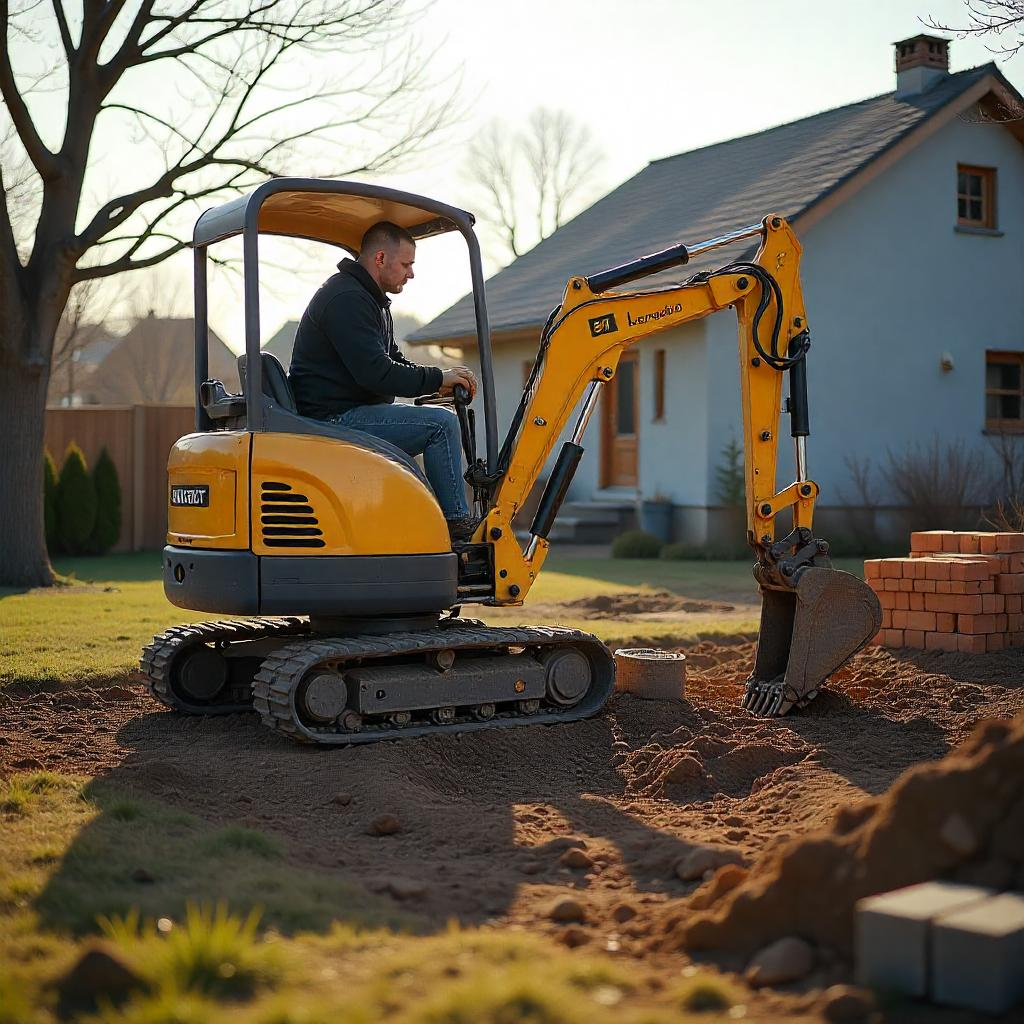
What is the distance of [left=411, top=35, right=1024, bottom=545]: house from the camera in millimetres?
18953

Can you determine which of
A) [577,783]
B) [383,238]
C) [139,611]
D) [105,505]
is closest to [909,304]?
[105,505]

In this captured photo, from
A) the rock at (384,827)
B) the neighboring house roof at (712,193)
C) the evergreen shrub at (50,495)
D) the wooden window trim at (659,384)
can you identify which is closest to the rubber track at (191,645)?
the rock at (384,827)

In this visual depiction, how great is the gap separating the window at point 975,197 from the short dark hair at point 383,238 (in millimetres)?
15794

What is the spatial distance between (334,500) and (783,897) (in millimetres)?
3308

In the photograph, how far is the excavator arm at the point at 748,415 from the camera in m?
7.01

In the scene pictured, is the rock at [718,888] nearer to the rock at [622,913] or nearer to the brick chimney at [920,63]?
the rock at [622,913]

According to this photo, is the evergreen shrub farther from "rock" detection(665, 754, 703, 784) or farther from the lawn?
"rock" detection(665, 754, 703, 784)

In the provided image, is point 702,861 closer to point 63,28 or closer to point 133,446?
point 63,28

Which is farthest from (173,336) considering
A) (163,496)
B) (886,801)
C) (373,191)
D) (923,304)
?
(886,801)

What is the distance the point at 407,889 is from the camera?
4.03 meters

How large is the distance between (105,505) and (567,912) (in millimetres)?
16172

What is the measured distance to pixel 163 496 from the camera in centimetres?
1995

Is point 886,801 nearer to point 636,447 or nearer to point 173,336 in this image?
point 636,447

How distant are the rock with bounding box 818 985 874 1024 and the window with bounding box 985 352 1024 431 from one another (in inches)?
741
